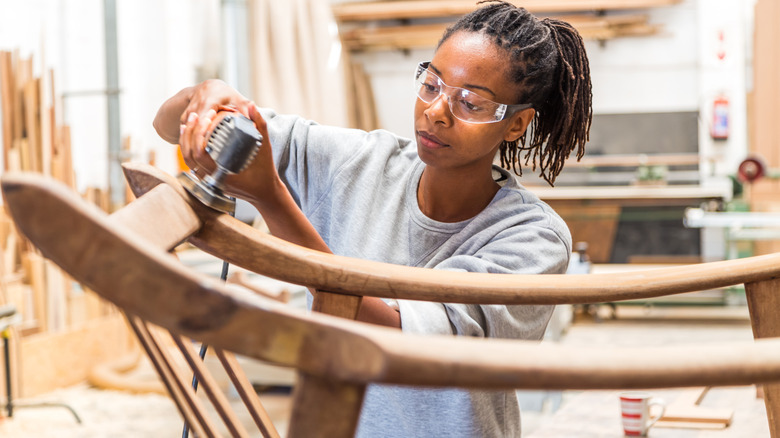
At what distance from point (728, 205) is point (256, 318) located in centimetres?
527

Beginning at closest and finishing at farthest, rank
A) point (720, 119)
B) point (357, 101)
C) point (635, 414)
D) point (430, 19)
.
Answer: point (635, 414), point (720, 119), point (357, 101), point (430, 19)

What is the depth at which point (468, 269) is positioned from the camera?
0.93m

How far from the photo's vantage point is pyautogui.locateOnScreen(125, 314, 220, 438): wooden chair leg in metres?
0.54

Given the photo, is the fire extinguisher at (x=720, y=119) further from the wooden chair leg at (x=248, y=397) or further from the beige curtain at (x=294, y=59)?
the wooden chair leg at (x=248, y=397)

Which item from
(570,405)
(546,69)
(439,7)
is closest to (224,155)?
(546,69)

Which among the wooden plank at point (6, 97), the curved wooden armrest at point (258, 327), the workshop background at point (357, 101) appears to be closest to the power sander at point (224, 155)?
the curved wooden armrest at point (258, 327)

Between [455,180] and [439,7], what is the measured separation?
684cm

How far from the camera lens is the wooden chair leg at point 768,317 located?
0.85 metres

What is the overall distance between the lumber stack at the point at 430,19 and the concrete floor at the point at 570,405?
9.62ft

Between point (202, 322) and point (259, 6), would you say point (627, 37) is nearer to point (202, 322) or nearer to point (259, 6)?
point (259, 6)

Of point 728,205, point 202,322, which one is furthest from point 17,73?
point 728,205

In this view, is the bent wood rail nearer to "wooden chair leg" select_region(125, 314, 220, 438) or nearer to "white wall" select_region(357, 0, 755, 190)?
"wooden chair leg" select_region(125, 314, 220, 438)

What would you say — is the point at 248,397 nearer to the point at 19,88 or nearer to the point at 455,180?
the point at 455,180

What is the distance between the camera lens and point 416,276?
29.1 inches
